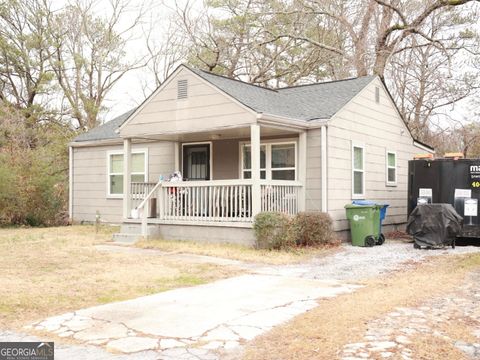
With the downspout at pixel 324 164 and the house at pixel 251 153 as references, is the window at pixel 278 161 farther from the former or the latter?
the downspout at pixel 324 164

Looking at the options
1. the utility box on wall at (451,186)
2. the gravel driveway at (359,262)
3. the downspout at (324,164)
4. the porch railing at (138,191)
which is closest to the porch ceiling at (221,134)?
the downspout at (324,164)

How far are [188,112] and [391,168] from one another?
23.1 feet

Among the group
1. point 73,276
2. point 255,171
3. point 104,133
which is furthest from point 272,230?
point 104,133

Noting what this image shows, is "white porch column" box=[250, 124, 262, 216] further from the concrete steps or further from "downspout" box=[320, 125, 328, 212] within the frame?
the concrete steps

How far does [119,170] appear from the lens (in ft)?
56.4

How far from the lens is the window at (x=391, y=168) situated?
51.7 feet

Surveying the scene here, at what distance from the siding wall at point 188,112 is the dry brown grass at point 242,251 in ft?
9.12

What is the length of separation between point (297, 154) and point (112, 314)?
27.2ft

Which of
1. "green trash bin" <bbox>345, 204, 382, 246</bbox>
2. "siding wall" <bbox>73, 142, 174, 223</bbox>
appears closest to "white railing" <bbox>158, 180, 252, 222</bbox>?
"green trash bin" <bbox>345, 204, 382, 246</bbox>

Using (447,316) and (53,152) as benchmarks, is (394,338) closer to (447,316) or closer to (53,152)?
(447,316)

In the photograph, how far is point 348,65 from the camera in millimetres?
24375

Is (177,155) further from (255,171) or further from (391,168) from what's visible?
(391,168)

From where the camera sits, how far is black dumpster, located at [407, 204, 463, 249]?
1174 cm

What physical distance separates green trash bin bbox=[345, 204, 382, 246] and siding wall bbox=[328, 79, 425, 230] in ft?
1.40
